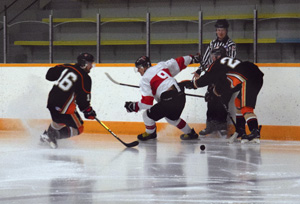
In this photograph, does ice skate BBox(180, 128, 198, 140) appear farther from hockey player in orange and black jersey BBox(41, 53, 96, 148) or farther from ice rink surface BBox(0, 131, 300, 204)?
hockey player in orange and black jersey BBox(41, 53, 96, 148)

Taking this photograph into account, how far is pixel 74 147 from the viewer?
5.81 meters

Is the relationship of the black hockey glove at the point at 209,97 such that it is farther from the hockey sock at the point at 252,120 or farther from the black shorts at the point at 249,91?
the hockey sock at the point at 252,120

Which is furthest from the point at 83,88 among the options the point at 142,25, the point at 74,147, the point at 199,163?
the point at 142,25

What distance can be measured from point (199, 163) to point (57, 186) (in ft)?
4.82

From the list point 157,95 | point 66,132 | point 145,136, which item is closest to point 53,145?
point 66,132

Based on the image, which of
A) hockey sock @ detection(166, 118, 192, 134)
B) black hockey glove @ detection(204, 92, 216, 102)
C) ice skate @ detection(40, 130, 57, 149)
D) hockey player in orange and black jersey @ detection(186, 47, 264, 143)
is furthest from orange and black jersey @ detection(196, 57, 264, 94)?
ice skate @ detection(40, 130, 57, 149)

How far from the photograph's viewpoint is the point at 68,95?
573 centimetres

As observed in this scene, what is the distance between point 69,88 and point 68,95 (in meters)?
0.08

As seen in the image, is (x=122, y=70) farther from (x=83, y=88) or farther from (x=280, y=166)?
(x=280, y=166)

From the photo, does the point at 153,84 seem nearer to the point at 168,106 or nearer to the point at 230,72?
the point at 168,106

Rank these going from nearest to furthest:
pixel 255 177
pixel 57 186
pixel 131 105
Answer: pixel 57 186, pixel 255 177, pixel 131 105

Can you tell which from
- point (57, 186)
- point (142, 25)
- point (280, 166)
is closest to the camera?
point (57, 186)

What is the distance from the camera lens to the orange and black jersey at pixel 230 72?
6.10m

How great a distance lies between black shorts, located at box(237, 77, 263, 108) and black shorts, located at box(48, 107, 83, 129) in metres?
1.76
